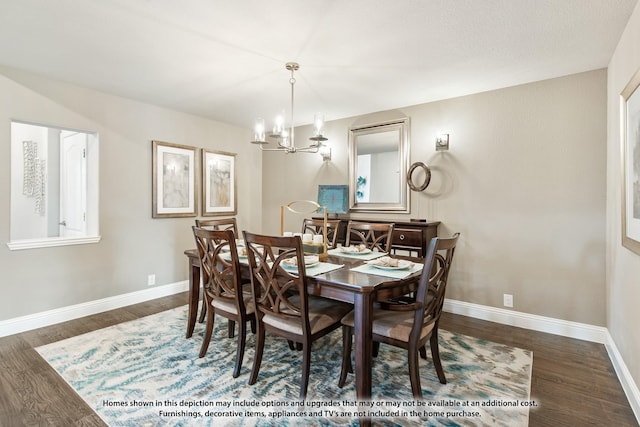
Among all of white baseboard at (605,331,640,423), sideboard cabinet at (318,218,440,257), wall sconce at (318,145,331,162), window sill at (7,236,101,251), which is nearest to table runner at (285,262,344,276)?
sideboard cabinet at (318,218,440,257)

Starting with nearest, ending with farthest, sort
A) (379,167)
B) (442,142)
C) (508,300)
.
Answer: (508,300), (442,142), (379,167)

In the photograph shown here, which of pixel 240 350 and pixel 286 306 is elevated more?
pixel 286 306

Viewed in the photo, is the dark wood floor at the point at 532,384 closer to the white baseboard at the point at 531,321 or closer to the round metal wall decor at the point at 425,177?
the white baseboard at the point at 531,321

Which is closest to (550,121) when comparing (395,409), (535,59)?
(535,59)

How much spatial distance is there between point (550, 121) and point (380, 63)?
1728 mm

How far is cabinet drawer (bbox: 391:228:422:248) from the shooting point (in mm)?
3385

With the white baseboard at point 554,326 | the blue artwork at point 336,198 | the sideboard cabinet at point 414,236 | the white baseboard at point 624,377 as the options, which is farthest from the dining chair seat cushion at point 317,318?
the blue artwork at point 336,198

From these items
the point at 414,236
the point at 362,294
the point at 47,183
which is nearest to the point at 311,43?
the point at 362,294

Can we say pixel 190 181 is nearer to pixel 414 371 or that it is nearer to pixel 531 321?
pixel 414 371

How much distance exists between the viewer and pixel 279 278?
6.65 feet

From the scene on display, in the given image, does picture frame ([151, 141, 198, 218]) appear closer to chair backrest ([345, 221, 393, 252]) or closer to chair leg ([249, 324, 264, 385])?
chair backrest ([345, 221, 393, 252])

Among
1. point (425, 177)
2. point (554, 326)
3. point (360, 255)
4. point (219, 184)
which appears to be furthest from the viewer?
point (219, 184)

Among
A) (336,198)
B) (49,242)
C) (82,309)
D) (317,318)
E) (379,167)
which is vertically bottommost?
(82,309)

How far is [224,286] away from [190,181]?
246 centimetres
